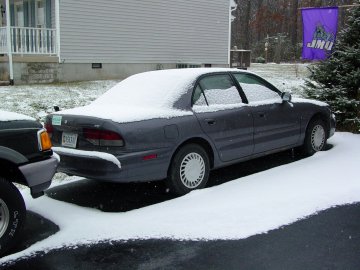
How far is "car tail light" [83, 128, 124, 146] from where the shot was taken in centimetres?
490

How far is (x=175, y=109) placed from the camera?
5.44 m

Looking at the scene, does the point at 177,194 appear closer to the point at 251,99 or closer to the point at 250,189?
the point at 250,189

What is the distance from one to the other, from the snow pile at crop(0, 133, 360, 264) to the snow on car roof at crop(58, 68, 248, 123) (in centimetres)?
102

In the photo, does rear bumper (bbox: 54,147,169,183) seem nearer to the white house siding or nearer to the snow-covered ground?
the snow-covered ground

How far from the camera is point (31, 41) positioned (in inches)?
657

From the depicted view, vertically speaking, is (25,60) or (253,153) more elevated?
(25,60)

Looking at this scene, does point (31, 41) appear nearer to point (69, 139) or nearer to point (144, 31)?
point (144, 31)

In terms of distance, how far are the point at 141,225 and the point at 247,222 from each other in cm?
103

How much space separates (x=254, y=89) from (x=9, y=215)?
3876 millimetres

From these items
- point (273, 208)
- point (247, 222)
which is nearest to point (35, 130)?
point (247, 222)

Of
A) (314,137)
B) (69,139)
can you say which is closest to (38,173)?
(69,139)

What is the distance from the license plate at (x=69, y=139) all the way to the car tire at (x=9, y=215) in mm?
1370

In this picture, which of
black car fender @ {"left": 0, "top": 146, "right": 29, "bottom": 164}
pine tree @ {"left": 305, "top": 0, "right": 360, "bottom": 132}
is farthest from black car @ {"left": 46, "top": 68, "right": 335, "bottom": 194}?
pine tree @ {"left": 305, "top": 0, "right": 360, "bottom": 132}

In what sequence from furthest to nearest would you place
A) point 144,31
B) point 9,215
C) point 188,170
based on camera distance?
1. point 144,31
2. point 188,170
3. point 9,215
